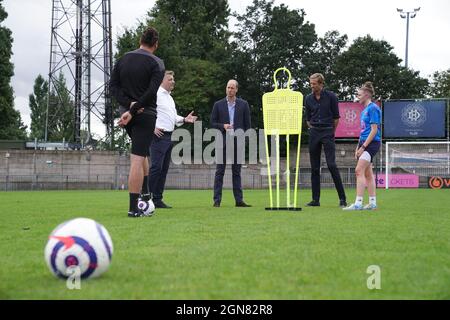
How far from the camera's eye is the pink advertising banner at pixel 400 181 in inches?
1411

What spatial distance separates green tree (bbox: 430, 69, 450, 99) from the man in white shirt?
54297 mm

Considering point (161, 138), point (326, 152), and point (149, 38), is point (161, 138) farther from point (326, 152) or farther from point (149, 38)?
point (326, 152)

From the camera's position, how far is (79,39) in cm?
4512

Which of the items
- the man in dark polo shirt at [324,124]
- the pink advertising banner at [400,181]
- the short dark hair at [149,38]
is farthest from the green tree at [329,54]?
the short dark hair at [149,38]

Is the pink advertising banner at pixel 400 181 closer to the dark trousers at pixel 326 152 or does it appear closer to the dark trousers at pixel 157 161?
the dark trousers at pixel 326 152

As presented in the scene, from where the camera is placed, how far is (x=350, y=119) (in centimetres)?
4147

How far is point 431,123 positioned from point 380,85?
1312 centimetres

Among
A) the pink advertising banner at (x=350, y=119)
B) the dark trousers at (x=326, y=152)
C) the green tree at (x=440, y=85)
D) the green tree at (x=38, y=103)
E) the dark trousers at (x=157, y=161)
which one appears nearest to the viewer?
the dark trousers at (x=157, y=161)

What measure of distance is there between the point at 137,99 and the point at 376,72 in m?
47.0

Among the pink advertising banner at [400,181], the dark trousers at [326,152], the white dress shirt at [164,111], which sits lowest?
the pink advertising banner at [400,181]

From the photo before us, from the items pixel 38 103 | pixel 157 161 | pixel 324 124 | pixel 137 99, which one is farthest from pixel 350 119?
pixel 38 103

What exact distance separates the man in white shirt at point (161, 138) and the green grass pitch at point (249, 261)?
12.0 feet
